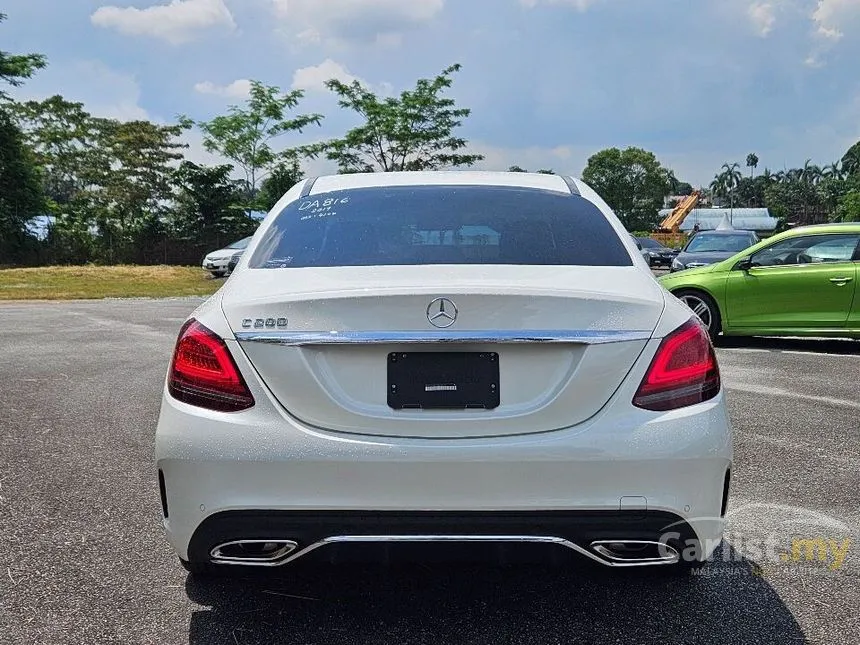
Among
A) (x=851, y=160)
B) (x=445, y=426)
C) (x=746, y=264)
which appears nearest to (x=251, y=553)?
(x=445, y=426)

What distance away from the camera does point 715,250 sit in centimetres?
1819

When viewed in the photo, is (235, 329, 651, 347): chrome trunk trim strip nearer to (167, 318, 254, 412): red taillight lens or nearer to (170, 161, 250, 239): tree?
(167, 318, 254, 412): red taillight lens

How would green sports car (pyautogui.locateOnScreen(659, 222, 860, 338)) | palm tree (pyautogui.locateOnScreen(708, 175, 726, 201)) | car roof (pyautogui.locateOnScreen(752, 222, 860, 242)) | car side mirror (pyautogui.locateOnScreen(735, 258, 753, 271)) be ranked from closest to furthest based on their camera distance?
green sports car (pyautogui.locateOnScreen(659, 222, 860, 338)), car roof (pyautogui.locateOnScreen(752, 222, 860, 242)), car side mirror (pyautogui.locateOnScreen(735, 258, 753, 271)), palm tree (pyautogui.locateOnScreen(708, 175, 726, 201))

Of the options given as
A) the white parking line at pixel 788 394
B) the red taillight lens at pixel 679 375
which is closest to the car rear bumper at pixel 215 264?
the white parking line at pixel 788 394

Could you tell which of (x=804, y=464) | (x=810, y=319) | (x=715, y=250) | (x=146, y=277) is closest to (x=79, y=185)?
(x=146, y=277)

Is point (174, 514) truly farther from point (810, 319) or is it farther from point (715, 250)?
point (715, 250)

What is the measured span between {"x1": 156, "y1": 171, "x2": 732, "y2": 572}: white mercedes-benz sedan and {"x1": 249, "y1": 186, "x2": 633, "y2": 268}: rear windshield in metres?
0.39

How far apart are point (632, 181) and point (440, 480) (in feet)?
295

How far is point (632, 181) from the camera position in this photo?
8844 cm

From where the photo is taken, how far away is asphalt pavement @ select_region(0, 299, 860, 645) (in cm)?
275

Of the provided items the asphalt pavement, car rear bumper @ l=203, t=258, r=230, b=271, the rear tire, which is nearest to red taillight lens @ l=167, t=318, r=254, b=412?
the asphalt pavement

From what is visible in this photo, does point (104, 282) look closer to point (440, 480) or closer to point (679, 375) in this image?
point (440, 480)

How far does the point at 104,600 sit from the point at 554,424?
1752 millimetres

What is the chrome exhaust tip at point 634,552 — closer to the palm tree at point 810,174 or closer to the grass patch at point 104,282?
the grass patch at point 104,282
